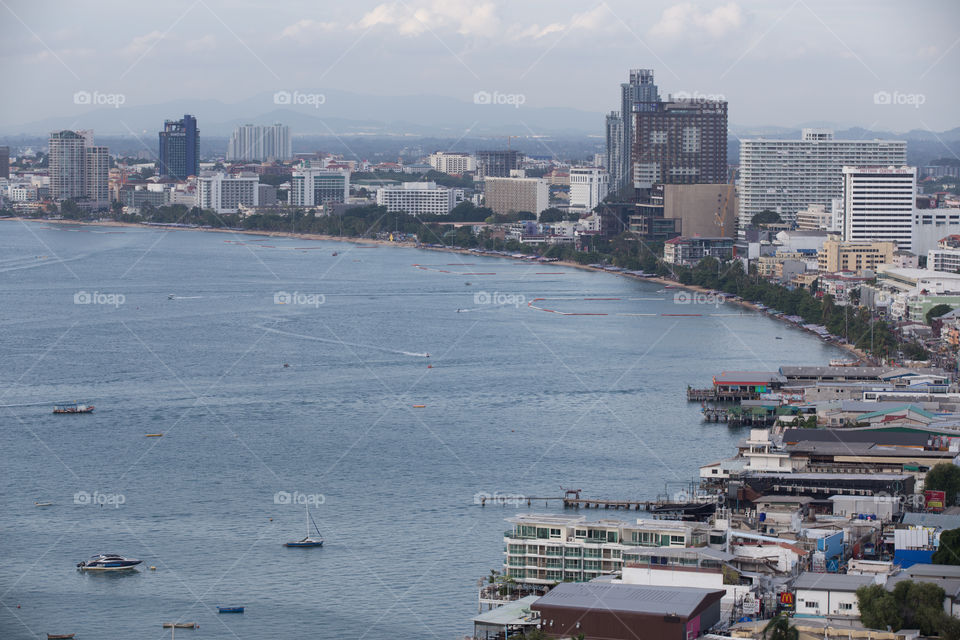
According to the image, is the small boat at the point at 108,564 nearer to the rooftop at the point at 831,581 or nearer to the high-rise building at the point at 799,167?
the rooftop at the point at 831,581

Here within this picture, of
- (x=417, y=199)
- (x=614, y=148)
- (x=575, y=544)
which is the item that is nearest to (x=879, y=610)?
(x=575, y=544)

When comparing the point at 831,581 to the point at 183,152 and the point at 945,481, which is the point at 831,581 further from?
the point at 183,152

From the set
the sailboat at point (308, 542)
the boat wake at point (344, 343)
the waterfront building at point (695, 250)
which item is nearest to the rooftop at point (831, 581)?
the sailboat at point (308, 542)

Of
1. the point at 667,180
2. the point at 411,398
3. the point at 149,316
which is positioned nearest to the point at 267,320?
the point at 149,316

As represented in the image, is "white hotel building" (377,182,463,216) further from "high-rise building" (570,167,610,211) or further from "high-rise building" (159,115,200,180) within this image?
"high-rise building" (159,115,200,180)

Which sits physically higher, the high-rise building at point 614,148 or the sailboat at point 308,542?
the high-rise building at point 614,148

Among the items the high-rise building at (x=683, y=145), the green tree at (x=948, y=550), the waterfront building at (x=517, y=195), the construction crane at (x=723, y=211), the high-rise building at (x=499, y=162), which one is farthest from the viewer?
the high-rise building at (x=499, y=162)
